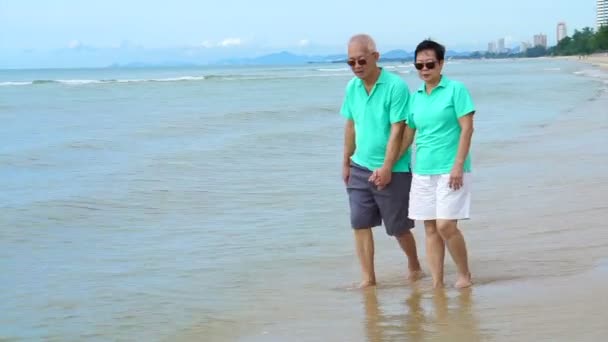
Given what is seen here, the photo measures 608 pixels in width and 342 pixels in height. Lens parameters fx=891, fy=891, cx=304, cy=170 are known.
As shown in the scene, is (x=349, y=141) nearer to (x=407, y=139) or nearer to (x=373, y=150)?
(x=373, y=150)

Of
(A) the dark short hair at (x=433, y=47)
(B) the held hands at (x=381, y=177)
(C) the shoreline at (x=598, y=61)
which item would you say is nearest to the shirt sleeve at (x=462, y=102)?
(A) the dark short hair at (x=433, y=47)

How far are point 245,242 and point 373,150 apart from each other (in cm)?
250

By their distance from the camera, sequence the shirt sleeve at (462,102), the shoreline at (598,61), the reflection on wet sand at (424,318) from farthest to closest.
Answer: the shoreline at (598,61)
the shirt sleeve at (462,102)
the reflection on wet sand at (424,318)

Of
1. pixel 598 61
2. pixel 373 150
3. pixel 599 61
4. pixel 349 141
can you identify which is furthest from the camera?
pixel 598 61

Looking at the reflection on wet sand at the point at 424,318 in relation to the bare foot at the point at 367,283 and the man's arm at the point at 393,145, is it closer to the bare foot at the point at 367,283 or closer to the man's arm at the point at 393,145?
the bare foot at the point at 367,283

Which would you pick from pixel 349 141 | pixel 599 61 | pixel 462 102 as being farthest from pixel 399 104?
pixel 599 61

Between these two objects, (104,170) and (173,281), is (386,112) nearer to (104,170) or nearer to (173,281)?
(173,281)

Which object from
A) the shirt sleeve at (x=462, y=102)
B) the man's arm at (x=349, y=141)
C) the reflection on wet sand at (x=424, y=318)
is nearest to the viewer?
the reflection on wet sand at (x=424, y=318)

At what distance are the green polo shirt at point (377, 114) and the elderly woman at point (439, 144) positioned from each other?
10 cm

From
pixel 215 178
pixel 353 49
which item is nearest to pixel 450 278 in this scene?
pixel 353 49

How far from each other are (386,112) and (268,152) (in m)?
10.1

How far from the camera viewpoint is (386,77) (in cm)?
534

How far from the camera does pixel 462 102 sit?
5031 millimetres

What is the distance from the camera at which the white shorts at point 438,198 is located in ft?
16.8
